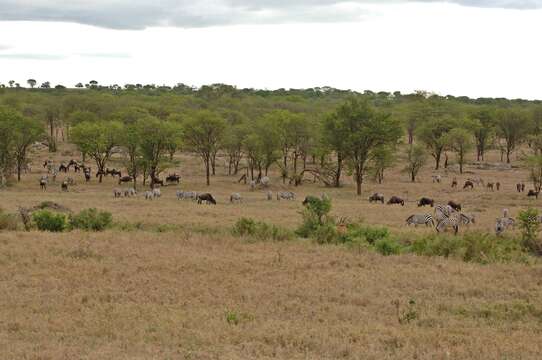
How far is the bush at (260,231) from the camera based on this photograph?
25.7m

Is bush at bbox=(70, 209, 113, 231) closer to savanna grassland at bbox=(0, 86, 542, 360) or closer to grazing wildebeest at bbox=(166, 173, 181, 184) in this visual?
savanna grassland at bbox=(0, 86, 542, 360)

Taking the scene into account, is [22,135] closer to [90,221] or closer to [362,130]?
[362,130]

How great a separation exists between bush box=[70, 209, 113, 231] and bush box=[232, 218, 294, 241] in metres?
5.76

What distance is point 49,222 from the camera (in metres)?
27.2

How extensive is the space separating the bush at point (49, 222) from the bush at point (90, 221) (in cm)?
59

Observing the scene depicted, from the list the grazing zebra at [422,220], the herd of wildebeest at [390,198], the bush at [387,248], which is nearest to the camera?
the bush at [387,248]

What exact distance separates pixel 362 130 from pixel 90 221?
92.0 ft

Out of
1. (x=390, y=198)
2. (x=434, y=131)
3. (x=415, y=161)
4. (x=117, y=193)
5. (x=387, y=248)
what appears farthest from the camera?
(x=434, y=131)

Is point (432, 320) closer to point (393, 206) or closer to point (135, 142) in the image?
point (393, 206)

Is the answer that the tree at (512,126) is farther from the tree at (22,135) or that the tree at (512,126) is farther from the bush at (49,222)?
the bush at (49,222)

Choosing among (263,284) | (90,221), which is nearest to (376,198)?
(90,221)

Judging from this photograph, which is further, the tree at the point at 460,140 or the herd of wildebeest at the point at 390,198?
the tree at the point at 460,140

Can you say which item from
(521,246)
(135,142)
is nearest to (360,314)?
(521,246)

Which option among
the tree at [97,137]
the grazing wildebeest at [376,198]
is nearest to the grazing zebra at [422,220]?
the grazing wildebeest at [376,198]
